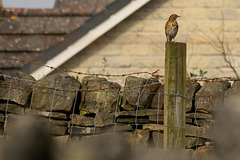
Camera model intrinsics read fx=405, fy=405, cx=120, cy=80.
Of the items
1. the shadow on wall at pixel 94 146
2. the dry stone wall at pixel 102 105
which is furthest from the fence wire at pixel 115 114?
the shadow on wall at pixel 94 146

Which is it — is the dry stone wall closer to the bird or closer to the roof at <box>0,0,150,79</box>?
the bird

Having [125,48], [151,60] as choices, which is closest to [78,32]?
[125,48]

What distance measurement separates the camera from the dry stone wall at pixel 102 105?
4.46 metres

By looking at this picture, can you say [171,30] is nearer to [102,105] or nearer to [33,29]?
[102,105]

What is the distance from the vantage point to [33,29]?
7.07 metres

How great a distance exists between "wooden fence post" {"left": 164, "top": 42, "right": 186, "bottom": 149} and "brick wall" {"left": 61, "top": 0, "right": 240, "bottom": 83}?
313 centimetres

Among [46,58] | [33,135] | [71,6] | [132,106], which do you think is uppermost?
[71,6]

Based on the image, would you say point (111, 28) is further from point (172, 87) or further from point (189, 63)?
point (172, 87)

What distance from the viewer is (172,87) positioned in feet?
12.5

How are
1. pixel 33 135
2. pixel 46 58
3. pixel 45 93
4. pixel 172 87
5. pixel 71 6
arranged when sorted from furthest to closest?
1. pixel 71 6
2. pixel 46 58
3. pixel 45 93
4. pixel 172 87
5. pixel 33 135

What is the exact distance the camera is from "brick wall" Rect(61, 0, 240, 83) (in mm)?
6969

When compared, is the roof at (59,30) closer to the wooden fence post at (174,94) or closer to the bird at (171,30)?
the bird at (171,30)

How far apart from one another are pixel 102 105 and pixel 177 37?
289 cm

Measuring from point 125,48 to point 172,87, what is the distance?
3278 millimetres
